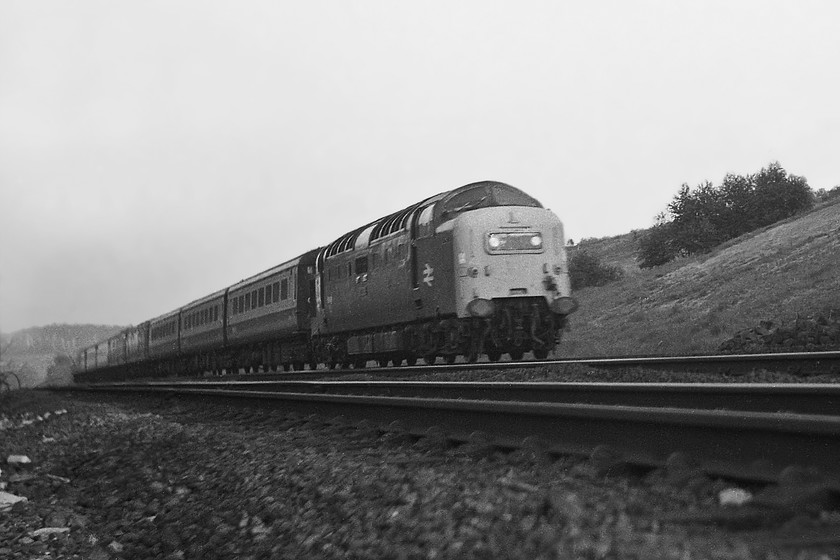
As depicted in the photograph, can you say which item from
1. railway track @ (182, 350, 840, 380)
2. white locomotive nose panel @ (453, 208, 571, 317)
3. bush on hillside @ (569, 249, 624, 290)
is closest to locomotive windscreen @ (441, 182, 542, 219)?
white locomotive nose panel @ (453, 208, 571, 317)

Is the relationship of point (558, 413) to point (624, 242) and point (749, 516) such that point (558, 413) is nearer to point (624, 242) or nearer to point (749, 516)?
point (749, 516)

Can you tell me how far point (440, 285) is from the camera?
15750 millimetres

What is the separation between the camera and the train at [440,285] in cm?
1538

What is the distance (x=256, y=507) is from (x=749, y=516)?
10.3ft

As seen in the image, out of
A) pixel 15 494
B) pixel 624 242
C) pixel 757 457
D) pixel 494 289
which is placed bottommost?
pixel 15 494

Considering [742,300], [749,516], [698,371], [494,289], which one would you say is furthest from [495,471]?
[742,300]

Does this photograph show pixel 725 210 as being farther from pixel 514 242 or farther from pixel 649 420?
pixel 649 420

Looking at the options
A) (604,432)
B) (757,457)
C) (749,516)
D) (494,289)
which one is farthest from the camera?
(494,289)

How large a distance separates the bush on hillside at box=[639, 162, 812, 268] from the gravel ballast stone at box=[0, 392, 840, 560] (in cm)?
6138

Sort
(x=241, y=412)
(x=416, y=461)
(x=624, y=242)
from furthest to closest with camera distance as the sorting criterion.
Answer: (x=624, y=242)
(x=241, y=412)
(x=416, y=461)

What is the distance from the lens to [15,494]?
796 cm

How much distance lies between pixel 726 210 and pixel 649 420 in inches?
2715

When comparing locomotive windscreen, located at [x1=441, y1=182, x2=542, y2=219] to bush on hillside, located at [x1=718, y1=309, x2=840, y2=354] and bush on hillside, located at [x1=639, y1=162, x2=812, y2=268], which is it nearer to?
bush on hillside, located at [x1=718, y1=309, x2=840, y2=354]

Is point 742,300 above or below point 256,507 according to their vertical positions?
above
